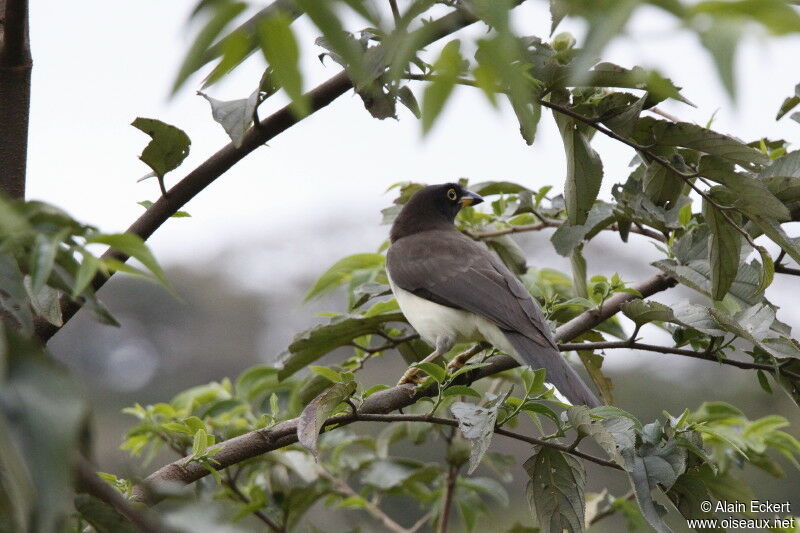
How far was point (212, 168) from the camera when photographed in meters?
2.09

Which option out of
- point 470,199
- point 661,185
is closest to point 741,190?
point 661,185

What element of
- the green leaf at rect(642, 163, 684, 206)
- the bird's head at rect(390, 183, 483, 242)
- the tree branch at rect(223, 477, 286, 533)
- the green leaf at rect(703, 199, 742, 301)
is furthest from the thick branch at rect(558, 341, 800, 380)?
the bird's head at rect(390, 183, 483, 242)

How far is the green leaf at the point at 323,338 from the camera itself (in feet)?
10.7

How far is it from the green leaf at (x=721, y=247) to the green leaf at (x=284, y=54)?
185 centimetres

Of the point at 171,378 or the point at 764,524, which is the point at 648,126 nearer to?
the point at 764,524

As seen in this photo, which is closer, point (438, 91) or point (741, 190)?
point (438, 91)

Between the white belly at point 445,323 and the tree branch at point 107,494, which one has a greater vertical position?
the tree branch at point 107,494

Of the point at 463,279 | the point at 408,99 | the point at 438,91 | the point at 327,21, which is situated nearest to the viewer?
the point at 327,21

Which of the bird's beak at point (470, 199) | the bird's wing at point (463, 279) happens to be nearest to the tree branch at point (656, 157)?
the bird's wing at point (463, 279)

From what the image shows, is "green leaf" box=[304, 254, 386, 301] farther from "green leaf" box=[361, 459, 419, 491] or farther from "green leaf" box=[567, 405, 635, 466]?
"green leaf" box=[567, 405, 635, 466]

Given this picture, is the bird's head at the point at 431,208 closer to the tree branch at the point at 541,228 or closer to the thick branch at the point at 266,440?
the tree branch at the point at 541,228

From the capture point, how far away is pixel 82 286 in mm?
1085

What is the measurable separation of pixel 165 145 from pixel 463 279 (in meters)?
2.47

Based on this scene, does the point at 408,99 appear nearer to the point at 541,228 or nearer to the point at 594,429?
the point at 594,429
